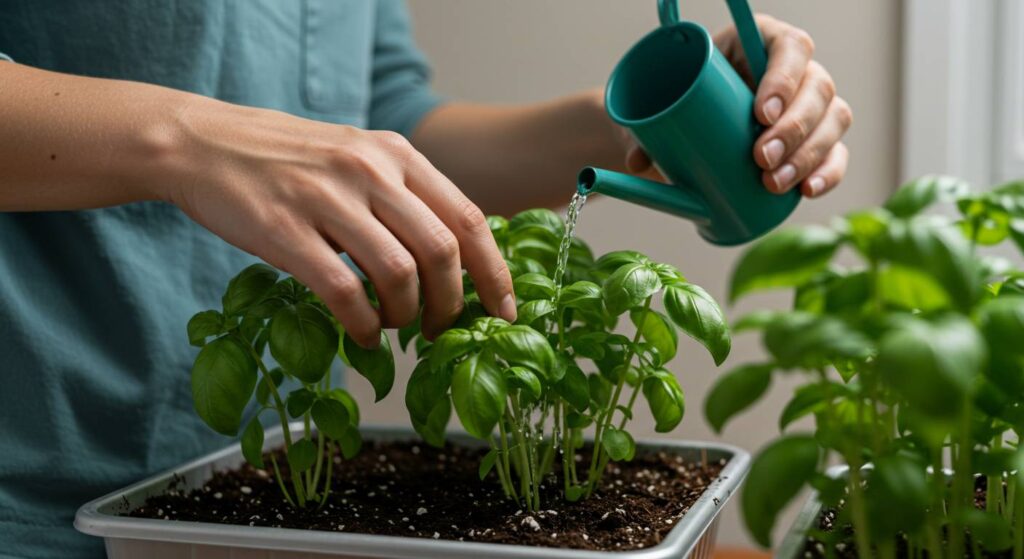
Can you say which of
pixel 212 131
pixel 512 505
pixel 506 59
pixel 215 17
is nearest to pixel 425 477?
pixel 512 505

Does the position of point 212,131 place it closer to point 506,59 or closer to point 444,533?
point 444,533

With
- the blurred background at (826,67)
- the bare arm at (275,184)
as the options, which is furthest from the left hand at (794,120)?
the blurred background at (826,67)

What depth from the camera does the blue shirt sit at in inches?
37.6

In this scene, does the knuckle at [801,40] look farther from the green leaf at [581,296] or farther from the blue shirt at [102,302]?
the blue shirt at [102,302]

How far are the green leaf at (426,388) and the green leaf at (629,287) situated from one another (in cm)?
13

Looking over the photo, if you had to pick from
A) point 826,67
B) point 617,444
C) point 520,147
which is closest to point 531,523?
point 617,444

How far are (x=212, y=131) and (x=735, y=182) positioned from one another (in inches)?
18.8

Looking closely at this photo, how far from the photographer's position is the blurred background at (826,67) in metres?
1.85

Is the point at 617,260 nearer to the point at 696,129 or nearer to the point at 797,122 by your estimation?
the point at 696,129

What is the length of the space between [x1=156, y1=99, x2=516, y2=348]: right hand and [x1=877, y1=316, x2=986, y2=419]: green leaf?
347 mm

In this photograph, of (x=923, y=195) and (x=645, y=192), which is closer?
(x=923, y=195)

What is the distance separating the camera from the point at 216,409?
0.77m

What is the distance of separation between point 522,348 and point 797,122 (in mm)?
438

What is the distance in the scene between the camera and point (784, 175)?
0.96 metres
